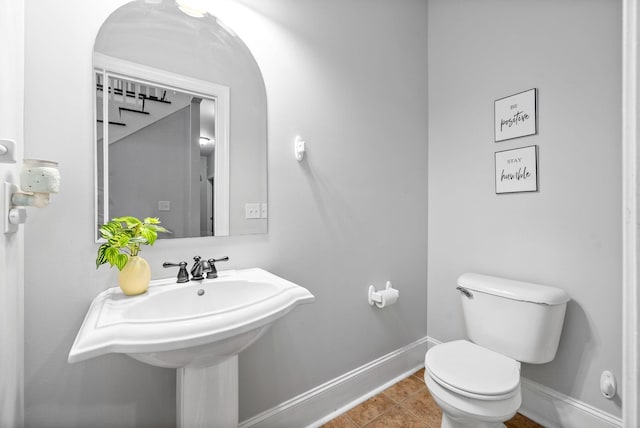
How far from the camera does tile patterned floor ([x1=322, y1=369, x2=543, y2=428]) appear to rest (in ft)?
4.87

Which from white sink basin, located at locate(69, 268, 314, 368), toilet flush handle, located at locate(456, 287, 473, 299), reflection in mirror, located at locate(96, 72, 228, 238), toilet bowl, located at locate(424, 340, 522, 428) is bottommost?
toilet bowl, located at locate(424, 340, 522, 428)

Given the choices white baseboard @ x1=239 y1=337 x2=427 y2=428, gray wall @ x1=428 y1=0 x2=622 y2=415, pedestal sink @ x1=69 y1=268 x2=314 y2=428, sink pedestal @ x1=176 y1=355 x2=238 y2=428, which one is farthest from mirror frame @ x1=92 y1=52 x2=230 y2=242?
gray wall @ x1=428 y1=0 x2=622 y2=415

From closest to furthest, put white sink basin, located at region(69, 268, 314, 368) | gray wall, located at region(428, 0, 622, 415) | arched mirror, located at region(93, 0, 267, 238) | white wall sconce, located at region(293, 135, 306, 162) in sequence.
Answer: white sink basin, located at region(69, 268, 314, 368)
arched mirror, located at region(93, 0, 267, 238)
gray wall, located at region(428, 0, 622, 415)
white wall sconce, located at region(293, 135, 306, 162)

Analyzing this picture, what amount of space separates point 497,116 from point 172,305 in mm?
1951

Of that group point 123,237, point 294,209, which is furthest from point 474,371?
point 123,237

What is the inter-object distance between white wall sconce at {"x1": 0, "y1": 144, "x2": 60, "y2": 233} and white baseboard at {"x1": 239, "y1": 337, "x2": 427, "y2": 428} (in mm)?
1171

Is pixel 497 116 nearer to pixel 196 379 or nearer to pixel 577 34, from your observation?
pixel 577 34

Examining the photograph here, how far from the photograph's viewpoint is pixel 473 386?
1.12 metres

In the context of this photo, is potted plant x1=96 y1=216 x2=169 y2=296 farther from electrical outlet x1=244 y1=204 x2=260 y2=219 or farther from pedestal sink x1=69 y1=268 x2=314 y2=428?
electrical outlet x1=244 y1=204 x2=260 y2=219

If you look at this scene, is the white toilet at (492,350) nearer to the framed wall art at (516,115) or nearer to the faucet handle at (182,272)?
the framed wall art at (516,115)

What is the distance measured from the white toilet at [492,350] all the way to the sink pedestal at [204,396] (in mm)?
858

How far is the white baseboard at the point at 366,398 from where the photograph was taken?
1.34 metres

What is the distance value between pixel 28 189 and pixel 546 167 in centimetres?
212

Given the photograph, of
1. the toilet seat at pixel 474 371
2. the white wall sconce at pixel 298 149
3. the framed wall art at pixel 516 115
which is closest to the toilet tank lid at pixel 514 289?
the toilet seat at pixel 474 371
